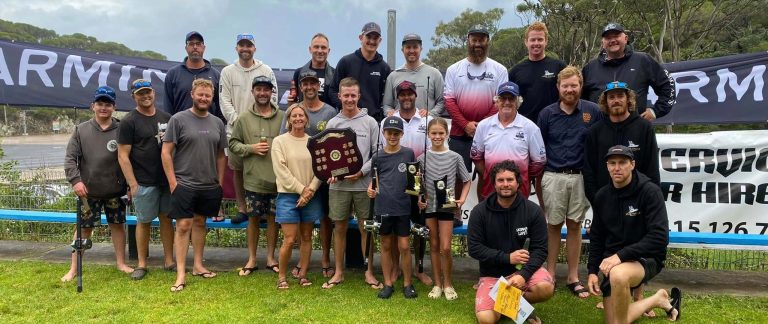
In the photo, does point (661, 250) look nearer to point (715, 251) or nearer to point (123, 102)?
point (715, 251)

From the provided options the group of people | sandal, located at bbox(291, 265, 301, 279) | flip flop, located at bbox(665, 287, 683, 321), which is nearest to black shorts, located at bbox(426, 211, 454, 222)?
the group of people

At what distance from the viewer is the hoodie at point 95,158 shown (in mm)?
5551

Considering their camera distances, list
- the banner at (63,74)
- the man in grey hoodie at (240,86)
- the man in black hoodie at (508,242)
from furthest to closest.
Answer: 1. the banner at (63,74)
2. the man in grey hoodie at (240,86)
3. the man in black hoodie at (508,242)

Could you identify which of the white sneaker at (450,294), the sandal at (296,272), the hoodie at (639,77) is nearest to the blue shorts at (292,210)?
the sandal at (296,272)

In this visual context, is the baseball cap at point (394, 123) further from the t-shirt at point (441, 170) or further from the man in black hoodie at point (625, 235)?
the man in black hoodie at point (625, 235)

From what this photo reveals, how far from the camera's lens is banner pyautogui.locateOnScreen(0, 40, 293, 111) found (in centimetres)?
802

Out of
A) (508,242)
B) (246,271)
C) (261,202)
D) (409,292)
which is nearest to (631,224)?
(508,242)

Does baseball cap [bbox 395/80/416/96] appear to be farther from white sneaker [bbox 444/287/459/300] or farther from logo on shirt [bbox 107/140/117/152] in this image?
logo on shirt [bbox 107/140/117/152]

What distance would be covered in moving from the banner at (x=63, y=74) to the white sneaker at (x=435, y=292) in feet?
16.7

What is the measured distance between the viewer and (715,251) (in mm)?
6293

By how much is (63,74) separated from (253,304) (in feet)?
18.5

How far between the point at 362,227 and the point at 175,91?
9.07ft

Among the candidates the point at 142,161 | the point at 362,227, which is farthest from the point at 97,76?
the point at 362,227

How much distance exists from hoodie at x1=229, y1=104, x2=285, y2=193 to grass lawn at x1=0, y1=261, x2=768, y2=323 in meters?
1.00
